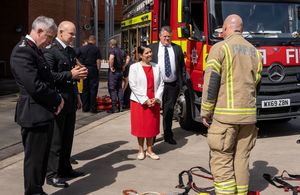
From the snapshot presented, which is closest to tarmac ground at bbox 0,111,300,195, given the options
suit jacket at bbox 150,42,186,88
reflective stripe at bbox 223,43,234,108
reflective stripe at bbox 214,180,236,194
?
reflective stripe at bbox 214,180,236,194

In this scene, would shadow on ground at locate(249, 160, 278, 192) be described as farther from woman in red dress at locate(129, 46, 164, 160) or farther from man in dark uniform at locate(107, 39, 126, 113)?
man in dark uniform at locate(107, 39, 126, 113)

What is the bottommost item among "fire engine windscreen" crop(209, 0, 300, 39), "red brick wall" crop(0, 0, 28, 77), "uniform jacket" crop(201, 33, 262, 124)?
"uniform jacket" crop(201, 33, 262, 124)

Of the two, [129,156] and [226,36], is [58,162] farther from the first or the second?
[226,36]

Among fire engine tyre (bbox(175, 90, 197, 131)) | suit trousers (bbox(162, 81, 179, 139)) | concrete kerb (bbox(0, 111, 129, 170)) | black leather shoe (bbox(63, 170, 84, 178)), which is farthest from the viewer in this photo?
fire engine tyre (bbox(175, 90, 197, 131))

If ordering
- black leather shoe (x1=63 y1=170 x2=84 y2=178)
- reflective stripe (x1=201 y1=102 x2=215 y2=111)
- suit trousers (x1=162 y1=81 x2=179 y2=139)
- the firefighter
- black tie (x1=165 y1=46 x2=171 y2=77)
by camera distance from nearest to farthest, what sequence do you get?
the firefighter, reflective stripe (x1=201 y1=102 x2=215 y2=111), black leather shoe (x1=63 y1=170 x2=84 y2=178), black tie (x1=165 y1=46 x2=171 y2=77), suit trousers (x1=162 y1=81 x2=179 y2=139)

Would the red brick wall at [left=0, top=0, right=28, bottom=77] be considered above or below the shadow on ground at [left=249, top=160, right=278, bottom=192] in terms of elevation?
above

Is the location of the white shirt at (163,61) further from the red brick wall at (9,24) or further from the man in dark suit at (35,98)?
the red brick wall at (9,24)

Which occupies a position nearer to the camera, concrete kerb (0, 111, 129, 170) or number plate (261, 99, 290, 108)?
concrete kerb (0, 111, 129, 170)

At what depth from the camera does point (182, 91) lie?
909cm

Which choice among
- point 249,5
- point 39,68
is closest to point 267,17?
point 249,5

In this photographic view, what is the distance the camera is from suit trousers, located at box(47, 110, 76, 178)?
18.6ft

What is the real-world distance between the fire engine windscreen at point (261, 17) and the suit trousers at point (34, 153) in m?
4.17

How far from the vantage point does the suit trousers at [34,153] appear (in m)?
4.77

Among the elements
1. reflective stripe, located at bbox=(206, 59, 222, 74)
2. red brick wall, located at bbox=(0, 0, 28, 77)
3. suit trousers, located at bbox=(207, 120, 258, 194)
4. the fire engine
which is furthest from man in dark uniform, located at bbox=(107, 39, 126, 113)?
red brick wall, located at bbox=(0, 0, 28, 77)
